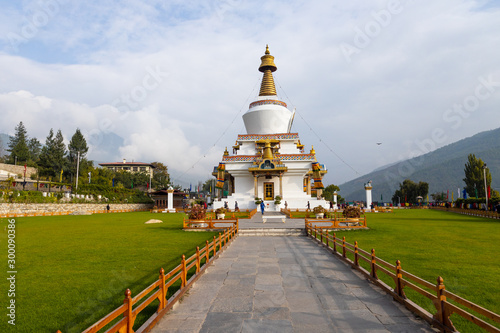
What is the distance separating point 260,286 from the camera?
757 centimetres

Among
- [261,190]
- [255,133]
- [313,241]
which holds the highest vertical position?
[255,133]

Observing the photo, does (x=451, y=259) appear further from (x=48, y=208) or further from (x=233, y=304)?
(x=48, y=208)

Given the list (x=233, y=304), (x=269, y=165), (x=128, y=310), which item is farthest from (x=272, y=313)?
(x=269, y=165)

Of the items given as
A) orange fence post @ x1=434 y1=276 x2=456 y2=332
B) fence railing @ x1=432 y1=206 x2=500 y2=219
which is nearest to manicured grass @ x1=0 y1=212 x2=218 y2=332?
orange fence post @ x1=434 y1=276 x2=456 y2=332

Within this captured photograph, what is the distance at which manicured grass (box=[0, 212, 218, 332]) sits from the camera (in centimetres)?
589

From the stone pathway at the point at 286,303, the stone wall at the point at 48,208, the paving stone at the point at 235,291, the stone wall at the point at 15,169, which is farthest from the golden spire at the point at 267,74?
the stone wall at the point at 15,169

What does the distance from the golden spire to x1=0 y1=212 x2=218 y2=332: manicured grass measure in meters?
33.4

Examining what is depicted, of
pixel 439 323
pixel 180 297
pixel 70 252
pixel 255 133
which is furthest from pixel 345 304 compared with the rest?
pixel 255 133

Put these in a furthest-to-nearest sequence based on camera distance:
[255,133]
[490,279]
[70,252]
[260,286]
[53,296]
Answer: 1. [255,133]
2. [70,252]
3. [490,279]
4. [260,286]
5. [53,296]

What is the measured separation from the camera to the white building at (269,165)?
36938 millimetres

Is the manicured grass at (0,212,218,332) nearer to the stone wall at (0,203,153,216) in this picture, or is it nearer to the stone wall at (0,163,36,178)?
the stone wall at (0,203,153,216)

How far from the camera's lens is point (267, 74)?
1838 inches

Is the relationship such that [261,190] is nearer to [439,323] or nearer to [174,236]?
[174,236]

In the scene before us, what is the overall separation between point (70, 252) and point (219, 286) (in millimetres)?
7769
